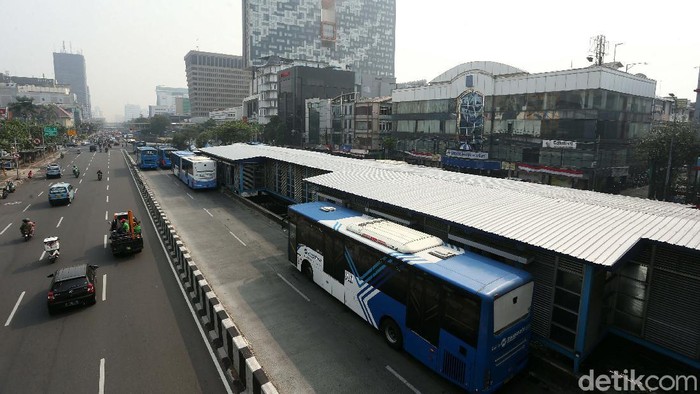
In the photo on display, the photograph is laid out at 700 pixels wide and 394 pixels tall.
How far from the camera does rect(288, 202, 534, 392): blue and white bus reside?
1006 cm

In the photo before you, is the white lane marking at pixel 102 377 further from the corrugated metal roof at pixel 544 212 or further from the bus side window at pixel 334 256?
the corrugated metal roof at pixel 544 212

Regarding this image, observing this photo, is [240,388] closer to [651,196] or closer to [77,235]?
[77,235]

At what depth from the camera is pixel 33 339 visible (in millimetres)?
13328

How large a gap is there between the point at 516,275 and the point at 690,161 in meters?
46.3

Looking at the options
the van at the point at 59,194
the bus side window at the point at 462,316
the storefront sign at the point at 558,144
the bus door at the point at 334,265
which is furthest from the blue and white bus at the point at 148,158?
the bus side window at the point at 462,316

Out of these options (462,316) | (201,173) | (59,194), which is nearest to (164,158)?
(201,173)

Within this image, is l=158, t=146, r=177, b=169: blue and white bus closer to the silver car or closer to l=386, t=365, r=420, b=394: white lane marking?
the silver car

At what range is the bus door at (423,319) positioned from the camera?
1111 cm

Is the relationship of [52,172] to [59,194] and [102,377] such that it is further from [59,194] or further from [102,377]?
[102,377]

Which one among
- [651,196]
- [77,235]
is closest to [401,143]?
[651,196]

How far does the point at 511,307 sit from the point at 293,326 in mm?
7959

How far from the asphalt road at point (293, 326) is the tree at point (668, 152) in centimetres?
4409
